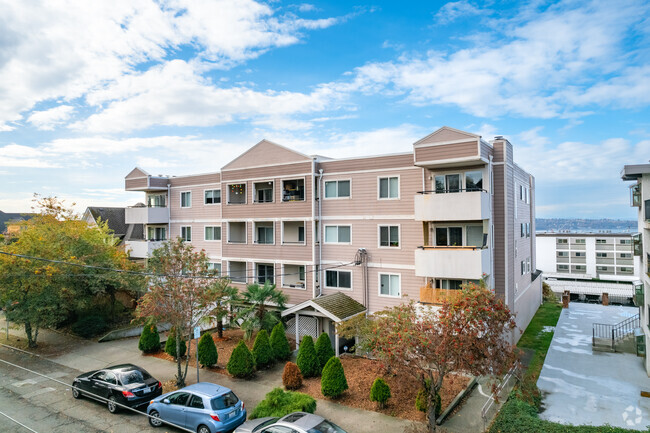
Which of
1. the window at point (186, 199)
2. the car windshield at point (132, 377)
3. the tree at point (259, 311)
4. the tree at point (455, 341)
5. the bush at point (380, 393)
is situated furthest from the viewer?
the window at point (186, 199)

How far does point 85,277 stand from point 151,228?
1114 cm

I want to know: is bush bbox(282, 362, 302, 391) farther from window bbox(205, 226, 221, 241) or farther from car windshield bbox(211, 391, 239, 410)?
window bbox(205, 226, 221, 241)

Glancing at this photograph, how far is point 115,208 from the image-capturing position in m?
46.9

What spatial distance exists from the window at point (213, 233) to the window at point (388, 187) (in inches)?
539

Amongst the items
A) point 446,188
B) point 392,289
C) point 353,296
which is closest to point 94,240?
point 353,296

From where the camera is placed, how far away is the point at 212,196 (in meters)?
30.6

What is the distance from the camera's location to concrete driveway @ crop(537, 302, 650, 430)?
13.7m

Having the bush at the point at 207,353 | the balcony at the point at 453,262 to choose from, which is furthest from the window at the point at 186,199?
the balcony at the point at 453,262

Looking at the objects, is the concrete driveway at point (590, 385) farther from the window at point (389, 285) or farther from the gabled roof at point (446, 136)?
the gabled roof at point (446, 136)

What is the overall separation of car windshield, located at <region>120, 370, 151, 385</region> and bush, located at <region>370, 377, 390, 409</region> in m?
8.92

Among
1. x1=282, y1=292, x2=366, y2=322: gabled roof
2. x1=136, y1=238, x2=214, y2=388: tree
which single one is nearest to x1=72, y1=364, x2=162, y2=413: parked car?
x1=136, y1=238, x2=214, y2=388: tree

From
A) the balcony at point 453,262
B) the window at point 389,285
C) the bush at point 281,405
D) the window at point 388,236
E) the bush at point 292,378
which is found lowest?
the bush at point 292,378

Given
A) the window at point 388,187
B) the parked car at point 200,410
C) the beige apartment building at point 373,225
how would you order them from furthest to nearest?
the window at point 388,187 < the beige apartment building at point 373,225 < the parked car at point 200,410

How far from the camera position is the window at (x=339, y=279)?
77.2 ft
